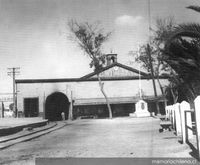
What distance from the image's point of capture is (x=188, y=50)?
904cm

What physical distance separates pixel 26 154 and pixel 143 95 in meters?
35.4

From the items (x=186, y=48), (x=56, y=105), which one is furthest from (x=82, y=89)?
(x=186, y=48)

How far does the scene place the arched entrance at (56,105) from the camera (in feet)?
133

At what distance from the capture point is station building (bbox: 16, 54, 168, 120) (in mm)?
40438

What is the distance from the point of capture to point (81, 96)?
135ft

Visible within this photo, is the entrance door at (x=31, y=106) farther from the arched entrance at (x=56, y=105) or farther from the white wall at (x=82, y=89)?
the arched entrance at (x=56, y=105)

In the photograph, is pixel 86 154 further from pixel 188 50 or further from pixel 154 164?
pixel 188 50

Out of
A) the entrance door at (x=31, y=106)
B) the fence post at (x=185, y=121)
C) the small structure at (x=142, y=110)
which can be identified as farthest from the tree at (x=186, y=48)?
the entrance door at (x=31, y=106)

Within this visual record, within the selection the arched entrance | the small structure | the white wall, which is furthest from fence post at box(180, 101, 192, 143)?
the arched entrance

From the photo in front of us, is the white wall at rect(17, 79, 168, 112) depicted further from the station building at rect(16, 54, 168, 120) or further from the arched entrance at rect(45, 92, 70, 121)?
the arched entrance at rect(45, 92, 70, 121)

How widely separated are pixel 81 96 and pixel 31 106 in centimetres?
655

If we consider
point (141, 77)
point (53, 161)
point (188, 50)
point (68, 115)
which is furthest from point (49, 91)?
point (53, 161)

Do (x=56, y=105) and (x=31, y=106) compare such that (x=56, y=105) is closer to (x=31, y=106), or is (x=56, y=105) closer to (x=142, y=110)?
(x=31, y=106)

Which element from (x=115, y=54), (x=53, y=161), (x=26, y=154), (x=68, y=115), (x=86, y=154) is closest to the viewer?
(x=53, y=161)
